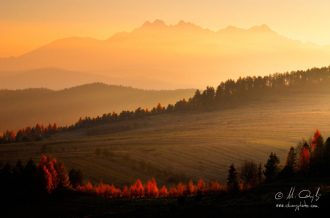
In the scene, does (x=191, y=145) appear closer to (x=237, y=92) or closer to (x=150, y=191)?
A: (x=150, y=191)

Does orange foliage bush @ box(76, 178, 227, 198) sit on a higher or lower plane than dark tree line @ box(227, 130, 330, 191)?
lower

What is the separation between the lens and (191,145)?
365 feet

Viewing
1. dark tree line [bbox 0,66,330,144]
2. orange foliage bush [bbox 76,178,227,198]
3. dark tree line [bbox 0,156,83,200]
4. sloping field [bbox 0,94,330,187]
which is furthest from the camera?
dark tree line [bbox 0,66,330,144]

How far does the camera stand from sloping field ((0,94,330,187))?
297 feet

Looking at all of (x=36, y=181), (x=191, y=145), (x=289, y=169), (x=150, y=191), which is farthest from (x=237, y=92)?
(x=36, y=181)

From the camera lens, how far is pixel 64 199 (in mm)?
67562

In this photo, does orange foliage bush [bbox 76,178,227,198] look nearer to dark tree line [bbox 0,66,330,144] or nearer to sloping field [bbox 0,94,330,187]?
sloping field [bbox 0,94,330,187]

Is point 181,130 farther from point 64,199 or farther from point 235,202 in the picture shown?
point 235,202

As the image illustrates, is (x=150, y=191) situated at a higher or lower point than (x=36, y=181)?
lower

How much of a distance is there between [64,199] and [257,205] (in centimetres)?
3963

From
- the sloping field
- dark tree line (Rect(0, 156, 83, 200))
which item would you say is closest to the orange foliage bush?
dark tree line (Rect(0, 156, 83, 200))

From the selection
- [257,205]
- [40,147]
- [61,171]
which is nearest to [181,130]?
[40,147]

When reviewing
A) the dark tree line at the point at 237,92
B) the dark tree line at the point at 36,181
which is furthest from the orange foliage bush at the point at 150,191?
the dark tree line at the point at 237,92

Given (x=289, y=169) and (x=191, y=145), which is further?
(x=191, y=145)
